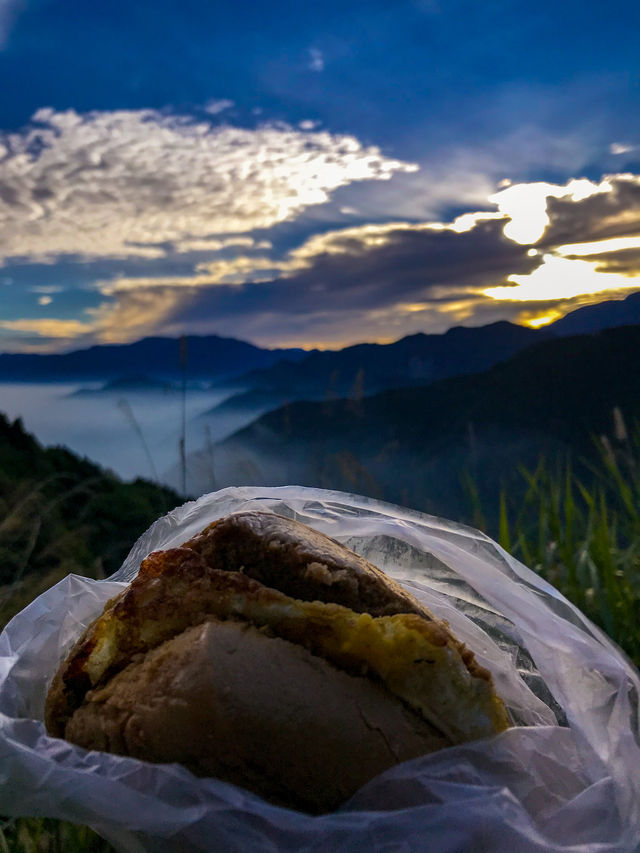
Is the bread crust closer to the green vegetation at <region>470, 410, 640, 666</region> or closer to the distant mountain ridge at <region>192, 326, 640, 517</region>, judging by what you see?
the green vegetation at <region>470, 410, 640, 666</region>

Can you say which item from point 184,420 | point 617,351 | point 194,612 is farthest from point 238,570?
point 617,351

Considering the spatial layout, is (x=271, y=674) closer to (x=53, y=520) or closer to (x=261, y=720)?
(x=261, y=720)

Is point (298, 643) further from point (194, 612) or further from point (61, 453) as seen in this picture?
point (61, 453)

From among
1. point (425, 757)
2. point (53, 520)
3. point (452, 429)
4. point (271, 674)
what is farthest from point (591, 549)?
point (452, 429)

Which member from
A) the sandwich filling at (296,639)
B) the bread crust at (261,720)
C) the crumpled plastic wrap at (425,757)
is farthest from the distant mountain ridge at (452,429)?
the bread crust at (261,720)

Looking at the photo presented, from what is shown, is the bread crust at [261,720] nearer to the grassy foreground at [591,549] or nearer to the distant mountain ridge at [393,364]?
the grassy foreground at [591,549]
